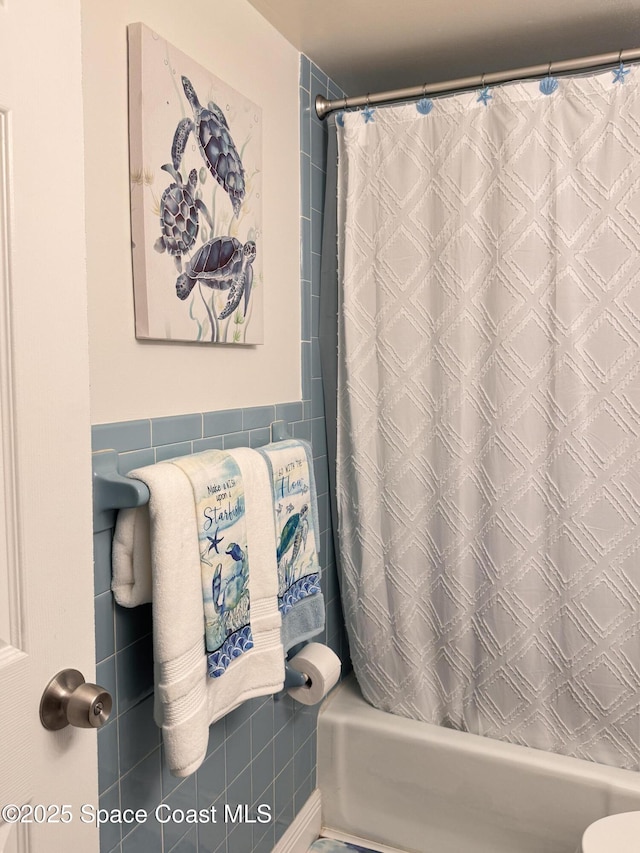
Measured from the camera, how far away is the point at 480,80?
65.7 inches

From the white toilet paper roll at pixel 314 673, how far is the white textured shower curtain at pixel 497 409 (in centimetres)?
31

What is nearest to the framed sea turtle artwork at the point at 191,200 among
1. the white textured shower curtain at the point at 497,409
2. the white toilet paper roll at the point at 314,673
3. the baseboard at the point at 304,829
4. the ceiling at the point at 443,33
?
the ceiling at the point at 443,33

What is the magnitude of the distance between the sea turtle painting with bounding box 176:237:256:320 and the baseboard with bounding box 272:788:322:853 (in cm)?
131

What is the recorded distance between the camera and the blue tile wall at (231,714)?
3.74 ft

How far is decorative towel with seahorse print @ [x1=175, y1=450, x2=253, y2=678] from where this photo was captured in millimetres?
1146

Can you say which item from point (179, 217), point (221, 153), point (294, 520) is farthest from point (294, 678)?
point (221, 153)

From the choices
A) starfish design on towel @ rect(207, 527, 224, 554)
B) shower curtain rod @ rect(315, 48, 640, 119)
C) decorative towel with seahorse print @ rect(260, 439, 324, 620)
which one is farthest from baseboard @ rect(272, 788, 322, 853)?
shower curtain rod @ rect(315, 48, 640, 119)

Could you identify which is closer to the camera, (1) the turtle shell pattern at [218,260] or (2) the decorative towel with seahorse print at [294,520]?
(1) the turtle shell pattern at [218,260]

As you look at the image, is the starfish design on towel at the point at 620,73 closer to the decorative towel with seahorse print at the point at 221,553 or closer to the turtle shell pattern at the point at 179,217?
the turtle shell pattern at the point at 179,217

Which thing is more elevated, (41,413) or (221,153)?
(221,153)

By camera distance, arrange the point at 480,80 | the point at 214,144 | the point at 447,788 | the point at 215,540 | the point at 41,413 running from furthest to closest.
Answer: the point at 447,788, the point at 480,80, the point at 214,144, the point at 215,540, the point at 41,413

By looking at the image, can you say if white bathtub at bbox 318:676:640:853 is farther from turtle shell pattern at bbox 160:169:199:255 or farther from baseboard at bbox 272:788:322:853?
turtle shell pattern at bbox 160:169:199:255

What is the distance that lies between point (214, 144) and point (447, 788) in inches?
64.4

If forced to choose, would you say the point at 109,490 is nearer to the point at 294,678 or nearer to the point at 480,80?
the point at 294,678
